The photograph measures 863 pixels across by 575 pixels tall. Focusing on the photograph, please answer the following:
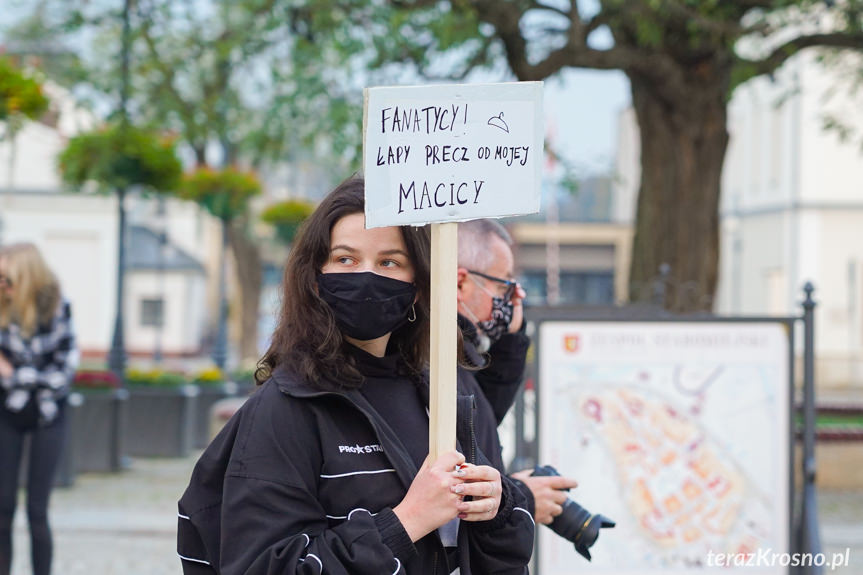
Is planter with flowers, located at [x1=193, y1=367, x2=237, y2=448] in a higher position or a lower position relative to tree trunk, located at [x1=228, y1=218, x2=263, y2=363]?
lower

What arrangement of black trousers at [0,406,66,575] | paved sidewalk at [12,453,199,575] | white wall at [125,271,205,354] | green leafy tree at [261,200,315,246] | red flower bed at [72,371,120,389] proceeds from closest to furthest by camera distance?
1. black trousers at [0,406,66,575]
2. paved sidewalk at [12,453,199,575]
3. red flower bed at [72,371,120,389]
4. green leafy tree at [261,200,315,246]
5. white wall at [125,271,205,354]

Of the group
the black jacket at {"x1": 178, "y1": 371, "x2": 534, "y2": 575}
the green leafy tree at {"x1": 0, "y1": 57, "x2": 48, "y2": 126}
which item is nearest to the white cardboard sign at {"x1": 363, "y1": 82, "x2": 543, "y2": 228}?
the black jacket at {"x1": 178, "y1": 371, "x2": 534, "y2": 575}

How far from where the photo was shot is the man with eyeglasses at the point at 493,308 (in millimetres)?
3842

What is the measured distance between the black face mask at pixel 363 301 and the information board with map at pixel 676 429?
126 inches

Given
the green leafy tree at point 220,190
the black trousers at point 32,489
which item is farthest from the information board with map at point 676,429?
the green leafy tree at point 220,190

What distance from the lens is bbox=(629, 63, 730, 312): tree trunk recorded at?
11336 millimetres

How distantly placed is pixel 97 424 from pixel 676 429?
813 centimetres

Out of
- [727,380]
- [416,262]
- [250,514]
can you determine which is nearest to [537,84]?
[416,262]

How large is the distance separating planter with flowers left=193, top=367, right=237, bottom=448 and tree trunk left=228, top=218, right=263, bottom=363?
7287mm

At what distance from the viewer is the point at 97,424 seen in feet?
40.7

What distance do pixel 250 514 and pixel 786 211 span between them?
1291 inches

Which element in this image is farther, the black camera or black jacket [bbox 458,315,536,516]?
black jacket [bbox 458,315,536,516]

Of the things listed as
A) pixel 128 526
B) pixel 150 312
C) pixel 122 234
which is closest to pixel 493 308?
pixel 128 526

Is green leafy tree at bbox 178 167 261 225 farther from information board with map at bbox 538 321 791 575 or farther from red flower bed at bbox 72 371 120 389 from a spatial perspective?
information board with map at bbox 538 321 791 575
